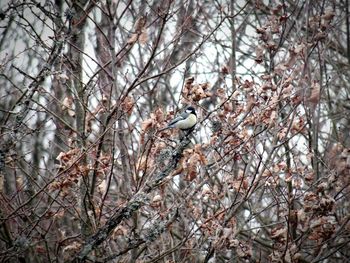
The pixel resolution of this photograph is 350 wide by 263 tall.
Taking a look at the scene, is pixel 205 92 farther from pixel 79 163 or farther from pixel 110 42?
pixel 79 163

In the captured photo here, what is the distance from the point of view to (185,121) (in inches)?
203

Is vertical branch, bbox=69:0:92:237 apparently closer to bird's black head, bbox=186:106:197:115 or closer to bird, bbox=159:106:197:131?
bird, bbox=159:106:197:131

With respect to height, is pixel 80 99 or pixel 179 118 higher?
pixel 80 99

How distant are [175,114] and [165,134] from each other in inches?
12.2

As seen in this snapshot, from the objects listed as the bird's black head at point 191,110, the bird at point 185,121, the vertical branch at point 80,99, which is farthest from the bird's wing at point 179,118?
the vertical branch at point 80,99

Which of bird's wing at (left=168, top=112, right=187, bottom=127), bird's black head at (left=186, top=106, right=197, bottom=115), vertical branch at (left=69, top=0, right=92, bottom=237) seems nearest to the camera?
vertical branch at (left=69, top=0, right=92, bottom=237)

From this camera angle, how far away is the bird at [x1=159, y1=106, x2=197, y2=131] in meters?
4.95

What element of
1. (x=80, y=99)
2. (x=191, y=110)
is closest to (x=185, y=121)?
(x=191, y=110)

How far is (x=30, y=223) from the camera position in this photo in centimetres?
465

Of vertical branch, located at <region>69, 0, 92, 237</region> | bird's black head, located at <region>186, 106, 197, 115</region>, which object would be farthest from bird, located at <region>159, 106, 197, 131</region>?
vertical branch, located at <region>69, 0, 92, 237</region>

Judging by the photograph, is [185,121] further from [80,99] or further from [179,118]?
[80,99]

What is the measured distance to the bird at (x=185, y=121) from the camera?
4.95 metres

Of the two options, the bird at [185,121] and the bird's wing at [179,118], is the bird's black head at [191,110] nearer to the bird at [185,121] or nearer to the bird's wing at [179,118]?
the bird at [185,121]

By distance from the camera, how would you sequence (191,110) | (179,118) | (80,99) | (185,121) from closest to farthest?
(80,99), (179,118), (185,121), (191,110)
